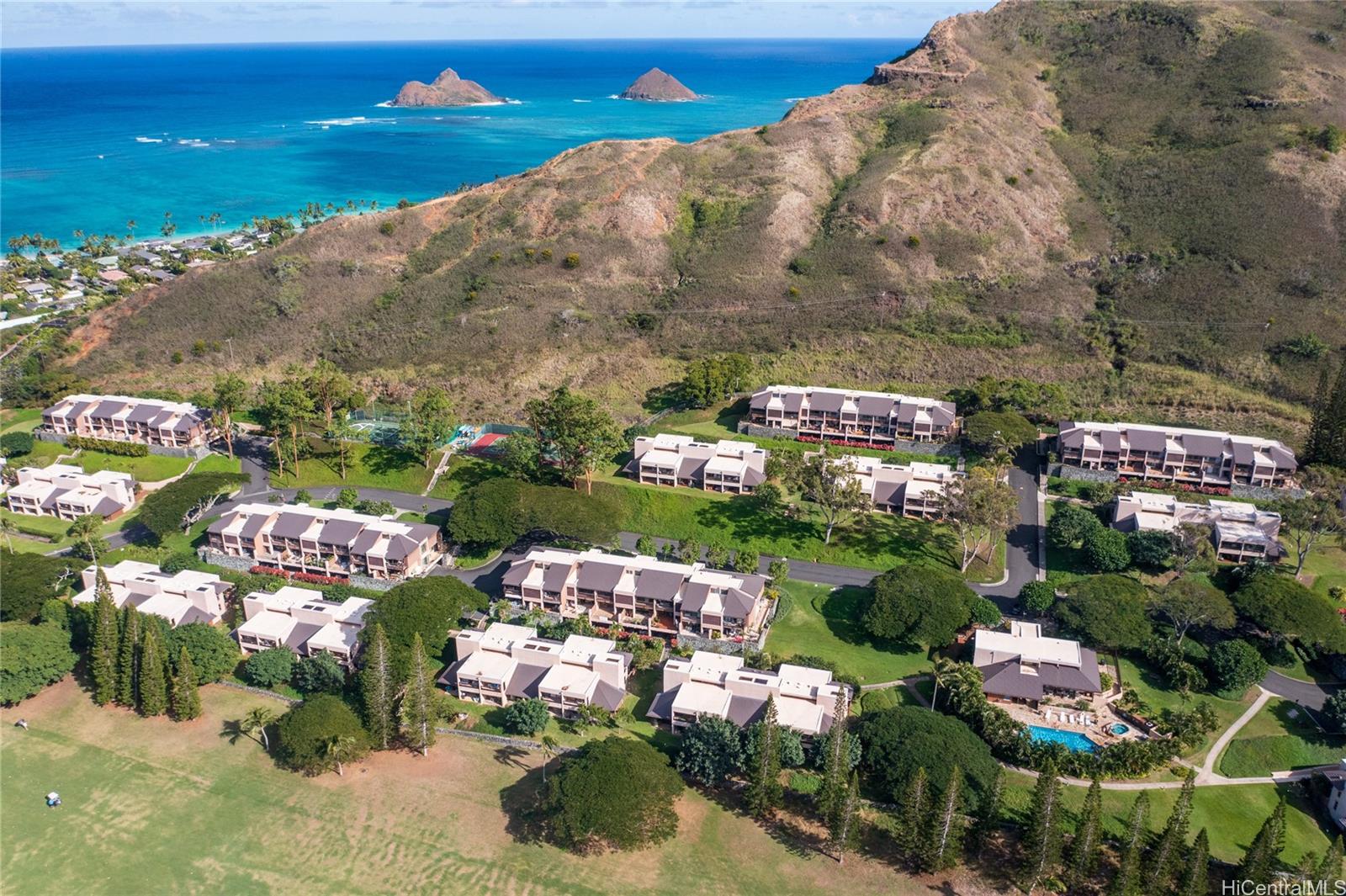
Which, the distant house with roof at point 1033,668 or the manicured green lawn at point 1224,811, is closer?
the manicured green lawn at point 1224,811

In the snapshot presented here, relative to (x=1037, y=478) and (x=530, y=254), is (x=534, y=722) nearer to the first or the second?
(x=1037, y=478)

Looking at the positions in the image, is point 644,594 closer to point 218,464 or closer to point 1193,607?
point 1193,607

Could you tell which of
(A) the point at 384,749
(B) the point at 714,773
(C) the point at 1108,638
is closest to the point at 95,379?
(A) the point at 384,749

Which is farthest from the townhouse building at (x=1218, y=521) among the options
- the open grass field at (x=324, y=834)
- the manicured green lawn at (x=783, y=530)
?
the open grass field at (x=324, y=834)

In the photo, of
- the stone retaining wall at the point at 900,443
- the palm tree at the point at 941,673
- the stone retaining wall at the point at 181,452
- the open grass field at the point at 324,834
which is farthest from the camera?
the stone retaining wall at the point at 181,452

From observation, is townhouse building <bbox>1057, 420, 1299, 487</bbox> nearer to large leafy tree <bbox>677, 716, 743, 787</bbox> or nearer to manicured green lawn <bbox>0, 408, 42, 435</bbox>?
large leafy tree <bbox>677, 716, 743, 787</bbox>

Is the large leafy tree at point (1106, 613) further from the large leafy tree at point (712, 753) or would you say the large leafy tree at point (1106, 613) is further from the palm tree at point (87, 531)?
the palm tree at point (87, 531)
